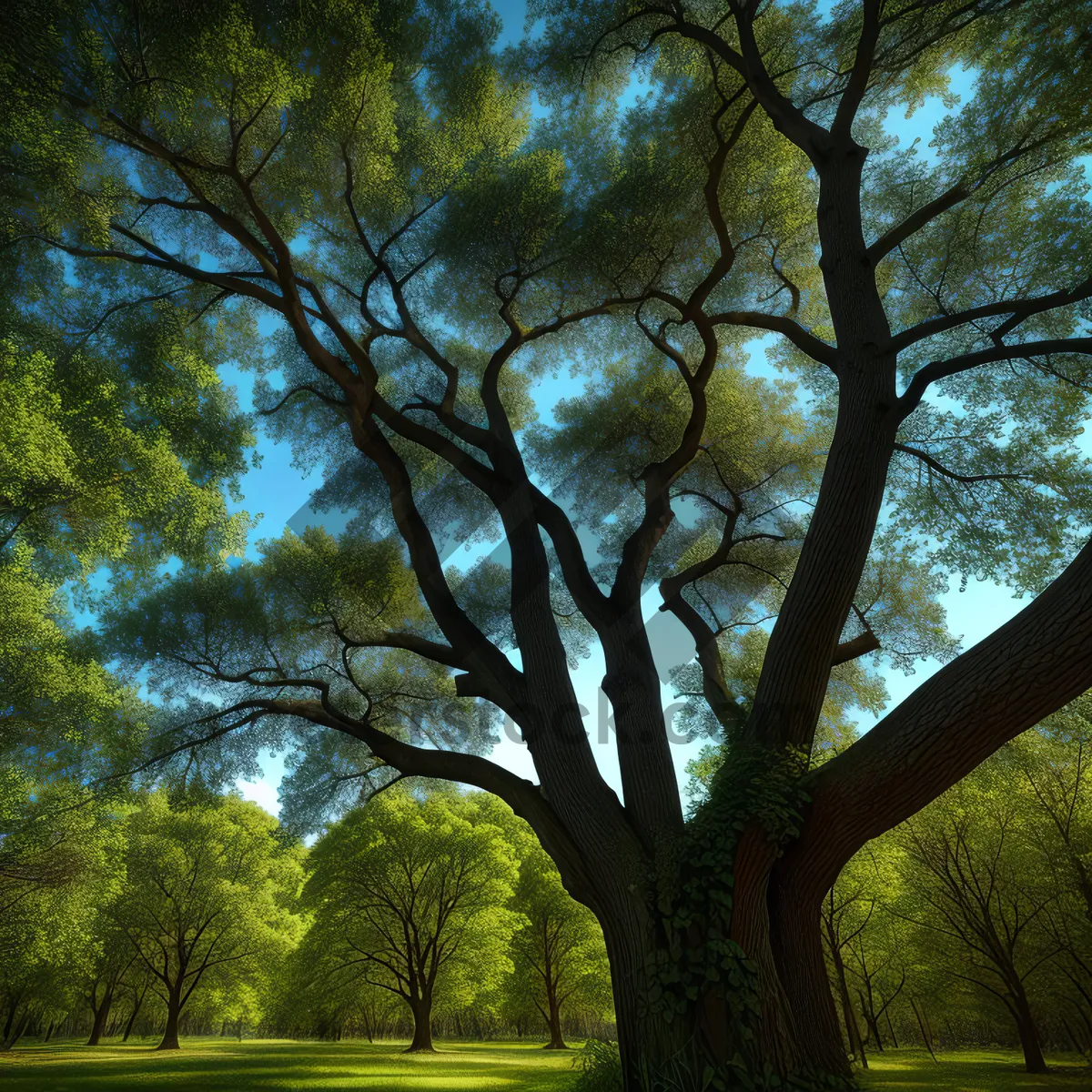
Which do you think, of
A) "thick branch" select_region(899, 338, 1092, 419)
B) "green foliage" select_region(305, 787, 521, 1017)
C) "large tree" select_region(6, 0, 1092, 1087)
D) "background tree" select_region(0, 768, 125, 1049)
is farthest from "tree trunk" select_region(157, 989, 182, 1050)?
"thick branch" select_region(899, 338, 1092, 419)

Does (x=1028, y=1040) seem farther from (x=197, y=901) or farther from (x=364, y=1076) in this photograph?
(x=197, y=901)

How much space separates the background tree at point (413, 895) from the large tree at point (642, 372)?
13.1 meters

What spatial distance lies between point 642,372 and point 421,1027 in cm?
2140

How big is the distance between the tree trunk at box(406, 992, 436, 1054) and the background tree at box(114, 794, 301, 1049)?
6.71 metres

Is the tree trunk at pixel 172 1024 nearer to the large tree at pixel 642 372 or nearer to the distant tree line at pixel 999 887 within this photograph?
the large tree at pixel 642 372

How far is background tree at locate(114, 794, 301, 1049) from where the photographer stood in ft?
80.8

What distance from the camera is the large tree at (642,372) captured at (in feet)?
17.1

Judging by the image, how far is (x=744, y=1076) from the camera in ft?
14.8

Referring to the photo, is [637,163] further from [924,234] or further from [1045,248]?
[1045,248]

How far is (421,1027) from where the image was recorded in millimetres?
21109

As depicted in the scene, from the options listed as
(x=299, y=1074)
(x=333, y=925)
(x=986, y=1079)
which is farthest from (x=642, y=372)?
(x=333, y=925)

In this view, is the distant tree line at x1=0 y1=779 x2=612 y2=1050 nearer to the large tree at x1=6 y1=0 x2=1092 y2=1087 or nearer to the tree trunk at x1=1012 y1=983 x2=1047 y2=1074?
the large tree at x1=6 y1=0 x2=1092 y2=1087

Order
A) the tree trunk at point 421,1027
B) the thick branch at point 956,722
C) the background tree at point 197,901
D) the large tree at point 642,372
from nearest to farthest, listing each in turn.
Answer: the thick branch at point 956,722
the large tree at point 642,372
the tree trunk at point 421,1027
the background tree at point 197,901

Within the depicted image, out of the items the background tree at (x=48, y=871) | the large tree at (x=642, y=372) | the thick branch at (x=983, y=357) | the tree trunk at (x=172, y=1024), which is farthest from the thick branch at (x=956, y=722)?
the tree trunk at (x=172, y=1024)
